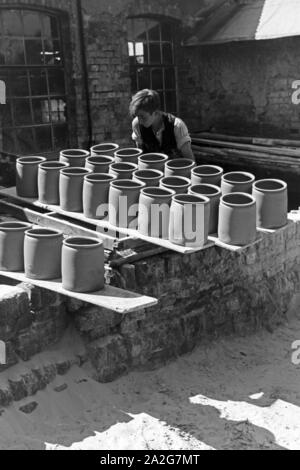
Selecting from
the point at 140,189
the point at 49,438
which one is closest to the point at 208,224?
the point at 140,189

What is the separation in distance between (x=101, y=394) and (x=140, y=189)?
1.47 metres

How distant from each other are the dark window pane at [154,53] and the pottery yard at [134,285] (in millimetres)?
1413

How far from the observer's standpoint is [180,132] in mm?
5012

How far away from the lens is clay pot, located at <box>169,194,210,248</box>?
378 centimetres

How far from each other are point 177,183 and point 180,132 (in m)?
0.72

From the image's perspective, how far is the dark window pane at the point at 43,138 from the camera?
7500mm

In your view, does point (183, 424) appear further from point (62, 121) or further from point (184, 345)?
point (62, 121)

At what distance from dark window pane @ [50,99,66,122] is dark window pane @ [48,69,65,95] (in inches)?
4.7

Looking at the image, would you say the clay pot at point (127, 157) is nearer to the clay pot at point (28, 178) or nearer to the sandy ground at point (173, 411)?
the clay pot at point (28, 178)

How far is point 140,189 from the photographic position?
165 inches

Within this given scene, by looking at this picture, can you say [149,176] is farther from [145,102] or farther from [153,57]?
[153,57]

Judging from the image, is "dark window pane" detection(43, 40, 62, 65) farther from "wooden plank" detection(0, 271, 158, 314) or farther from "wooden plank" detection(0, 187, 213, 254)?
"wooden plank" detection(0, 271, 158, 314)

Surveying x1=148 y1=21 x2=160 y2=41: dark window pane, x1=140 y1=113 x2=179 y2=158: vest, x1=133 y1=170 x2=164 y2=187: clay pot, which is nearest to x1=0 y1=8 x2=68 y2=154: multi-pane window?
x1=148 y1=21 x2=160 y2=41: dark window pane

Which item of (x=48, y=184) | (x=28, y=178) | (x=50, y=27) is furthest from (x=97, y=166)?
A: (x=50, y=27)
